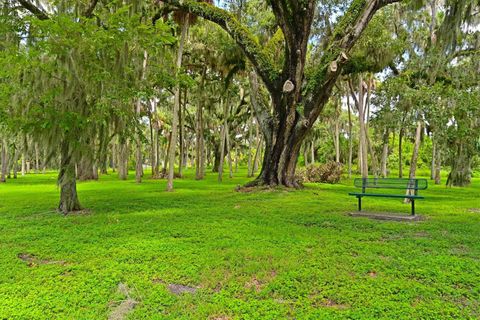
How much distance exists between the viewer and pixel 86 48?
24.0 feet

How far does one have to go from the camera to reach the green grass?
3.62 meters

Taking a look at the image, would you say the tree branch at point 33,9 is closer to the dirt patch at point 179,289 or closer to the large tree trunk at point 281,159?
the dirt patch at point 179,289

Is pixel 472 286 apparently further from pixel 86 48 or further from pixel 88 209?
pixel 88 209

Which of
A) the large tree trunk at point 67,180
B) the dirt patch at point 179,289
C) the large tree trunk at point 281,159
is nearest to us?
the dirt patch at point 179,289

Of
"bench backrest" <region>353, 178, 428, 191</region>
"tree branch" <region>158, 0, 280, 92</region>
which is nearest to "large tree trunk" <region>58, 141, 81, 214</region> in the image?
"bench backrest" <region>353, 178, 428, 191</region>

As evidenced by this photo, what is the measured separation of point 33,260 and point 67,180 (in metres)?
3.52

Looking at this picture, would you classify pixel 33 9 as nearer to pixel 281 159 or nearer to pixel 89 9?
pixel 89 9

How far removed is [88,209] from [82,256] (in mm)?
4569

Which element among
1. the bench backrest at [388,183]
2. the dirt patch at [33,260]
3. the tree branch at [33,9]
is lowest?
the dirt patch at [33,260]

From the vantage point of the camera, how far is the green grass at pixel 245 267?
362cm

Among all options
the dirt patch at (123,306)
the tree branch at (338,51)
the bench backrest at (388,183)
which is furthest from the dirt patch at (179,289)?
the tree branch at (338,51)

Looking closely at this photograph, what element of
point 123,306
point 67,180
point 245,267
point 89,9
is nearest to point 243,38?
point 89,9

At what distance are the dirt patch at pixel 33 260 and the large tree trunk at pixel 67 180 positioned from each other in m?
3.12

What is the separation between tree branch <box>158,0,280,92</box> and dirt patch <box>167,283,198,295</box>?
11.1m
